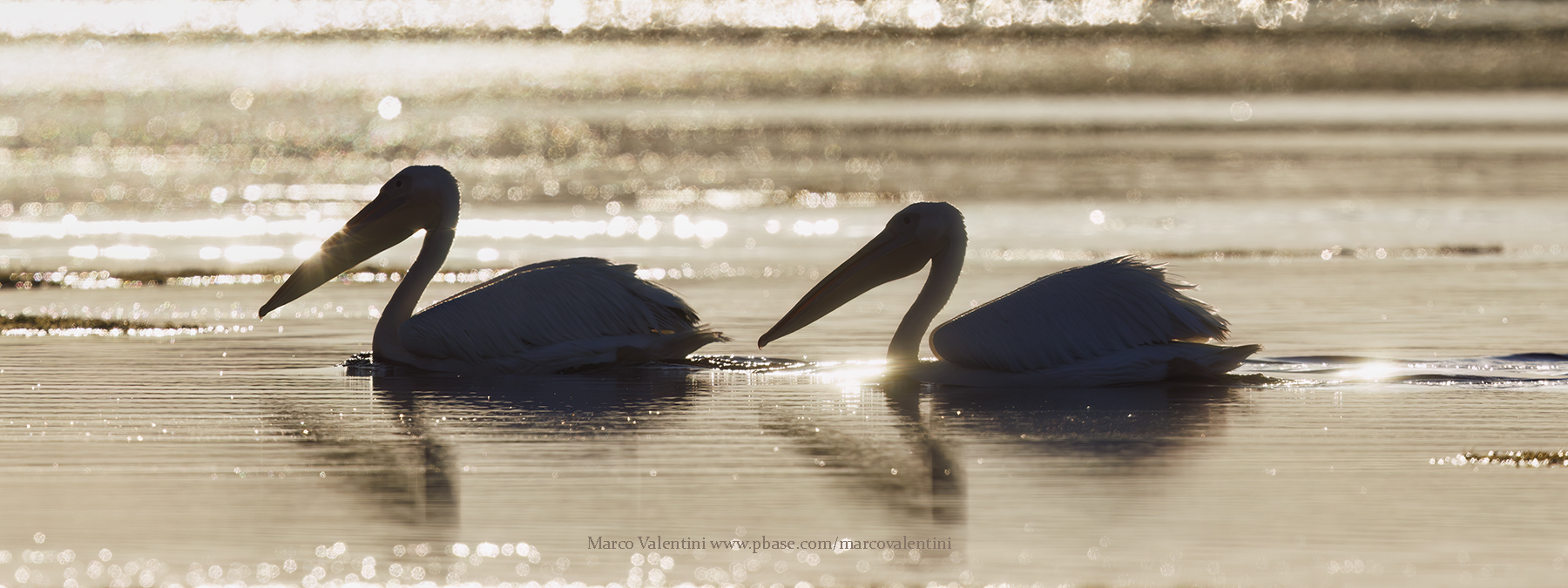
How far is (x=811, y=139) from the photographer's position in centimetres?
2944

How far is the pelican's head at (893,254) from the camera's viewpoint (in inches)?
353

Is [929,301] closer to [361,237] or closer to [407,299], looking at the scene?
[407,299]

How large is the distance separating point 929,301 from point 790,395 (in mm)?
953

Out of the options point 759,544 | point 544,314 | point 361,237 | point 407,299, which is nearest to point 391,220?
point 361,237

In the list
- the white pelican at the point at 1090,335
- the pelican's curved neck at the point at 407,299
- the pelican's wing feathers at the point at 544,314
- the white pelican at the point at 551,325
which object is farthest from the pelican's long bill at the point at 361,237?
the white pelican at the point at 1090,335

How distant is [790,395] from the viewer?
8.23m

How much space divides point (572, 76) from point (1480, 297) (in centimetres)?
4583

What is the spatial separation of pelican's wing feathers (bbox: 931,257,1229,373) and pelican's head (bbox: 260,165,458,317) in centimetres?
270

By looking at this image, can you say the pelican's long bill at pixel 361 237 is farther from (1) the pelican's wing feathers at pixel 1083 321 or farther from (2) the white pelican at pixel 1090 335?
(1) the pelican's wing feathers at pixel 1083 321

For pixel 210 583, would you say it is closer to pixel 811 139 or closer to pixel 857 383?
pixel 857 383

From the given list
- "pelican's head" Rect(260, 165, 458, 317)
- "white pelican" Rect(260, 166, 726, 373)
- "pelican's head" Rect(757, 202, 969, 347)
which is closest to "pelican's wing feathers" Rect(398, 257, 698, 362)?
"white pelican" Rect(260, 166, 726, 373)

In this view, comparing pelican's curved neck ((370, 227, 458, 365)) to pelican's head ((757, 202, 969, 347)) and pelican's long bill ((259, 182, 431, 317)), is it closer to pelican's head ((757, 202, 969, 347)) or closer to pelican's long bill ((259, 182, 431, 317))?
pelican's long bill ((259, 182, 431, 317))

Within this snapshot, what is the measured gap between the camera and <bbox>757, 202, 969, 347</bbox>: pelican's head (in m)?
8.96

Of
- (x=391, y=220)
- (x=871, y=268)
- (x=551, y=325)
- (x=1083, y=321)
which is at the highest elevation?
(x=391, y=220)
